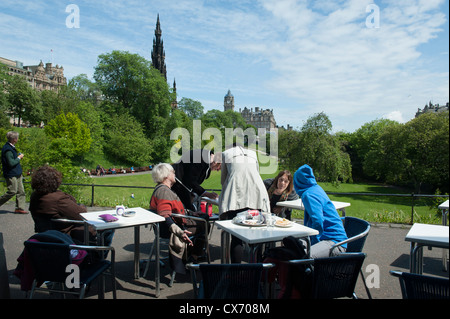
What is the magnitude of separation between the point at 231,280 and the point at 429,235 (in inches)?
76.3

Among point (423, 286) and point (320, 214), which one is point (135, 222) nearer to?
point (320, 214)

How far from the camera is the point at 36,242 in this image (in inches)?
114

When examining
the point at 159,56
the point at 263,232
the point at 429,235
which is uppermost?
the point at 159,56

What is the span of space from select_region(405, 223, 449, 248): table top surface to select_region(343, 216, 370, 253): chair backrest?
56 centimetres

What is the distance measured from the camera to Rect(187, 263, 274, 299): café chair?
2.47m

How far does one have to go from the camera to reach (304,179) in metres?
3.79

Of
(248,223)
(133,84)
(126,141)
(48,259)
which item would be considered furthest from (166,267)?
(133,84)

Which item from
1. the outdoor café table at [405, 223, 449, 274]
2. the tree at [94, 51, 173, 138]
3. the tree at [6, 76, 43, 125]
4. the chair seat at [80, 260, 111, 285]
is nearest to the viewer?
the outdoor café table at [405, 223, 449, 274]

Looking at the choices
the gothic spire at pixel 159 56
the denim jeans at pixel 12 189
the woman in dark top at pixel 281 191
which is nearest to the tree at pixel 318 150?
the woman in dark top at pixel 281 191

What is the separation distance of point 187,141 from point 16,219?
152 feet

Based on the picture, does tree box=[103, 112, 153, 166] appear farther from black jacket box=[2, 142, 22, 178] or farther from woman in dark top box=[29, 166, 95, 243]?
woman in dark top box=[29, 166, 95, 243]

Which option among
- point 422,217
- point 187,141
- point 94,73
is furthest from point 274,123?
point 422,217

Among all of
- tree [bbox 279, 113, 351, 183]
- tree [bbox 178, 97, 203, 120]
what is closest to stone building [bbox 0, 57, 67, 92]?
tree [bbox 178, 97, 203, 120]
